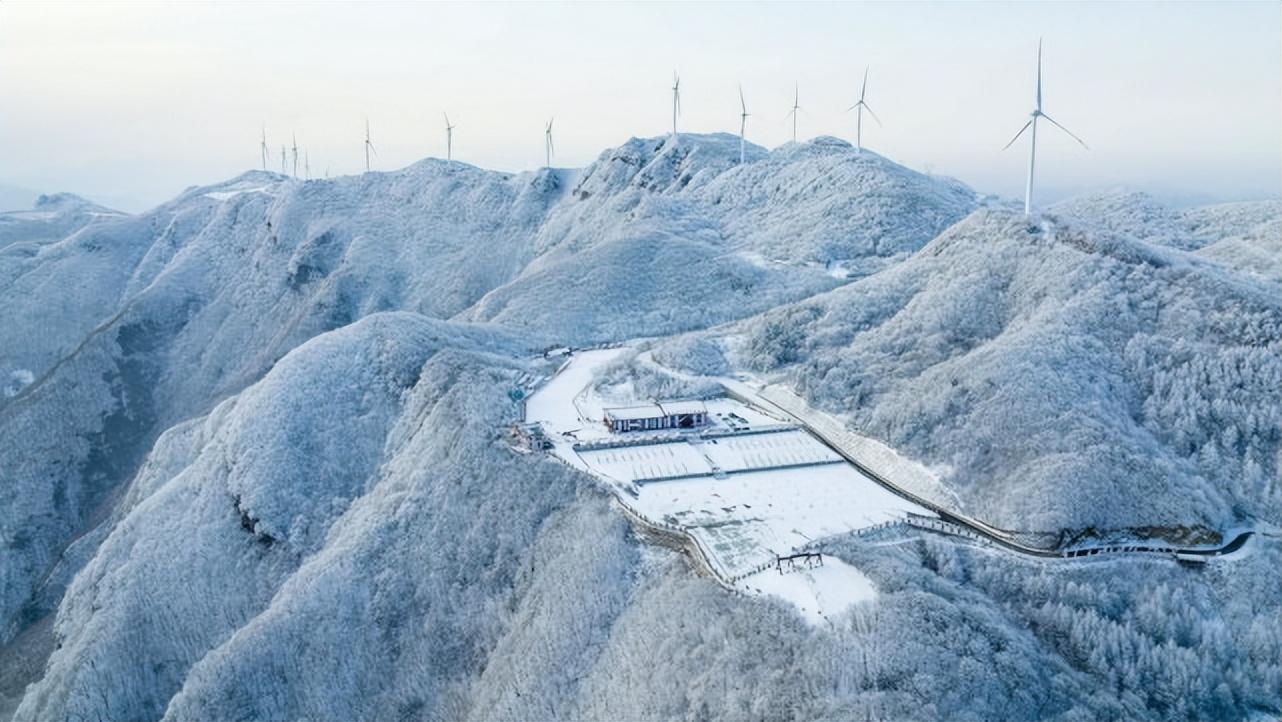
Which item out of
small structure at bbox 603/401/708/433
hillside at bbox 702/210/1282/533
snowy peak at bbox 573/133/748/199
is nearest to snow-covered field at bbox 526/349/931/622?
small structure at bbox 603/401/708/433

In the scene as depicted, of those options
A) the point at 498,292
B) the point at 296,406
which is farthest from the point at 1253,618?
the point at 498,292

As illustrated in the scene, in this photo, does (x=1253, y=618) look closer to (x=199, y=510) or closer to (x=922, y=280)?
(x=922, y=280)

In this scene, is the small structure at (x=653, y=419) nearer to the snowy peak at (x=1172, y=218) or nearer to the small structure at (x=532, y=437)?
the small structure at (x=532, y=437)

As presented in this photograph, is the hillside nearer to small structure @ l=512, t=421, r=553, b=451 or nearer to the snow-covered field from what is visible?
the snow-covered field

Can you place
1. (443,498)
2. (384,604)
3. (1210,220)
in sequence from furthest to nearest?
(1210,220) < (443,498) < (384,604)

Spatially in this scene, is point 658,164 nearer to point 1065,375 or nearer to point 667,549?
point 1065,375

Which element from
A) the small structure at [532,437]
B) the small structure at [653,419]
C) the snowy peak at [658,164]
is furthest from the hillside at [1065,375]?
the snowy peak at [658,164]
